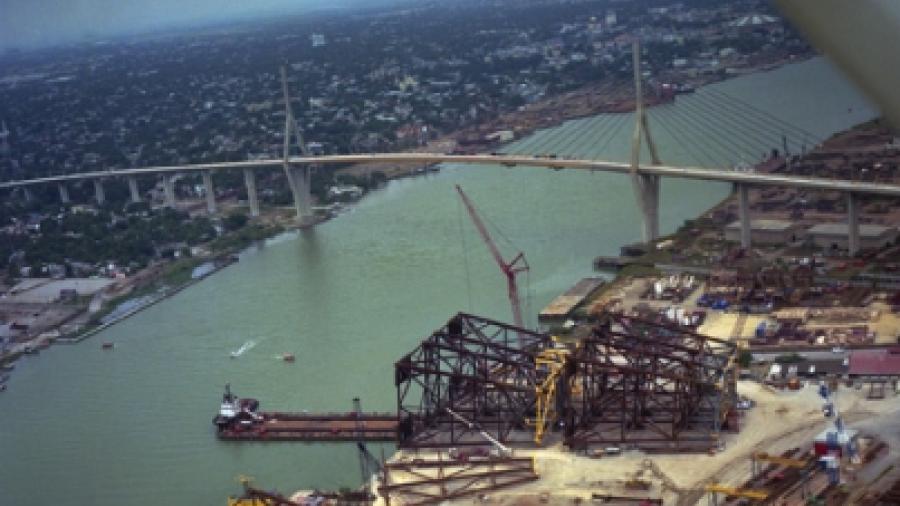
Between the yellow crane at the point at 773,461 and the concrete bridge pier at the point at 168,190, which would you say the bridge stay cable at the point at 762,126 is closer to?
the concrete bridge pier at the point at 168,190

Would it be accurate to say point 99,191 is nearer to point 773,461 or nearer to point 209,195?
point 209,195

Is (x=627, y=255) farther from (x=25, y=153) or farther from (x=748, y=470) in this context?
(x=25, y=153)

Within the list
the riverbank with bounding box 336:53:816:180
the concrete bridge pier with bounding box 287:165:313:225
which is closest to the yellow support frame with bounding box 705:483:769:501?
the concrete bridge pier with bounding box 287:165:313:225

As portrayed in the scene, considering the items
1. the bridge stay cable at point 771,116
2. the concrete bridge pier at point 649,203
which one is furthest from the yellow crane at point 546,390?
the bridge stay cable at point 771,116

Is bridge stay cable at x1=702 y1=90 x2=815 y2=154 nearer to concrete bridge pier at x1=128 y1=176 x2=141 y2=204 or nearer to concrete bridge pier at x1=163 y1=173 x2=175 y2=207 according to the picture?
concrete bridge pier at x1=163 y1=173 x2=175 y2=207

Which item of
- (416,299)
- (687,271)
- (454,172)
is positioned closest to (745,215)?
(687,271)
